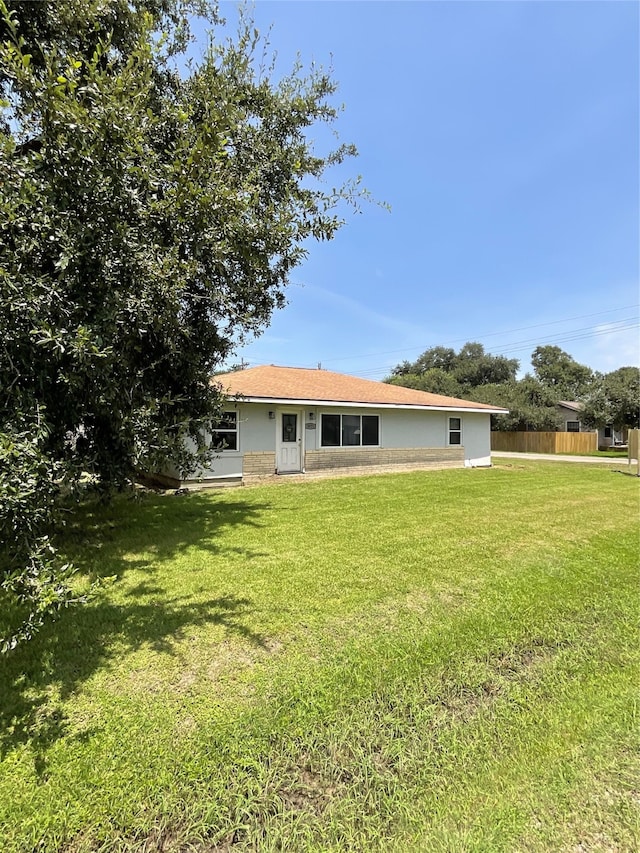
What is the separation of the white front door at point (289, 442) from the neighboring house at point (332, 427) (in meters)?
0.03

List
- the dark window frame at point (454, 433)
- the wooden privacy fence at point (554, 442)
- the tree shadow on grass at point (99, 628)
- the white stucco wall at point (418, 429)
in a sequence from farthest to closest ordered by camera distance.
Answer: the wooden privacy fence at point (554, 442) → the dark window frame at point (454, 433) → the white stucco wall at point (418, 429) → the tree shadow on grass at point (99, 628)

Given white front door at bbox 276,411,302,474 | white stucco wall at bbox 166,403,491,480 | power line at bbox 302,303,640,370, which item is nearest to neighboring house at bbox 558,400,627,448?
power line at bbox 302,303,640,370

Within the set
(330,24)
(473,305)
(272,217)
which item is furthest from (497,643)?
(473,305)

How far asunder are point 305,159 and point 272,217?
3048mm

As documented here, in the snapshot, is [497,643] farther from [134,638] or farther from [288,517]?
[288,517]

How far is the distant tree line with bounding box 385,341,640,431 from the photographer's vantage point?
29312 mm

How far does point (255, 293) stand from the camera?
691cm

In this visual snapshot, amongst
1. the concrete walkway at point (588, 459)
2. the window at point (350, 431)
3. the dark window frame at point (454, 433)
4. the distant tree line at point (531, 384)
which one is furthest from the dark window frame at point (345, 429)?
the distant tree line at point (531, 384)

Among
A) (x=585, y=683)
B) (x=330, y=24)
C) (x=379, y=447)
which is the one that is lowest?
(x=585, y=683)

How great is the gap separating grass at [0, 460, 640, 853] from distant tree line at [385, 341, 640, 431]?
28806 mm

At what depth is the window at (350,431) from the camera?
14473 millimetres

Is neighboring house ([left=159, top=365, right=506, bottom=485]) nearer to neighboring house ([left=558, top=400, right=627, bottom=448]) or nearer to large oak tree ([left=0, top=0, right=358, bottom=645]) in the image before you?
large oak tree ([left=0, top=0, right=358, bottom=645])

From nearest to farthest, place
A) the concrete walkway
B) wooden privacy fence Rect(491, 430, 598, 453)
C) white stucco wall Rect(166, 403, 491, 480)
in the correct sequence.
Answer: white stucco wall Rect(166, 403, 491, 480), the concrete walkway, wooden privacy fence Rect(491, 430, 598, 453)

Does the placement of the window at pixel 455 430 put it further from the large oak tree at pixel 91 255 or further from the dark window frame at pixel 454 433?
the large oak tree at pixel 91 255
